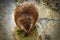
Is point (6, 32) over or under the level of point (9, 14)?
under

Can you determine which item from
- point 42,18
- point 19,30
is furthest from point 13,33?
point 42,18

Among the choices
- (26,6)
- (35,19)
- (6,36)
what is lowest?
(6,36)

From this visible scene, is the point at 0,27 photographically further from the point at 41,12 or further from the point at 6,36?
the point at 41,12

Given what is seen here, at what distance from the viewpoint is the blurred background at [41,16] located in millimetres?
2990

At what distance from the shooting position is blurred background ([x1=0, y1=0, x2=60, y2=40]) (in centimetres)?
299

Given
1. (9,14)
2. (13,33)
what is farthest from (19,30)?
(9,14)

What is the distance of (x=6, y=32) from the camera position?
9.79 ft

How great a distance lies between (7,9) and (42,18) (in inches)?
21.7

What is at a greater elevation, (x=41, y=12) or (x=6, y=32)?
(x=41, y=12)

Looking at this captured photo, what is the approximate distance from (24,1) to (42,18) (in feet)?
1.25

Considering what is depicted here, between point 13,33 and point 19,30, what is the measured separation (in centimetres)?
10

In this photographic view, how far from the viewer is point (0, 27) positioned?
298 cm

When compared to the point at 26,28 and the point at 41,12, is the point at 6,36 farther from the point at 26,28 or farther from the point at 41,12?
the point at 41,12

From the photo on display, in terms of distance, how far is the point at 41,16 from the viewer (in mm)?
3068
